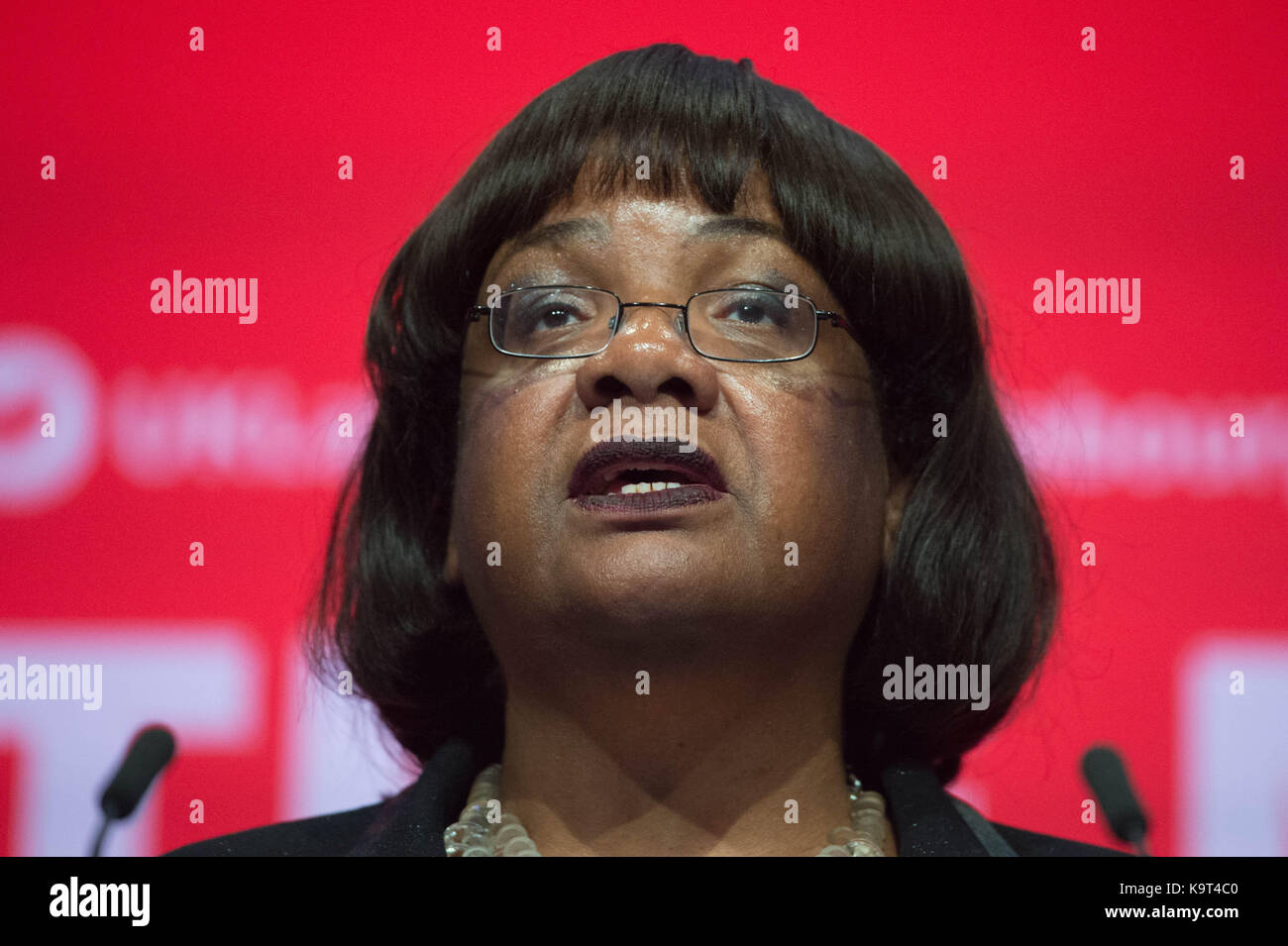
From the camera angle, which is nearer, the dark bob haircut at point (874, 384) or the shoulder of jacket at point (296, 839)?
the dark bob haircut at point (874, 384)

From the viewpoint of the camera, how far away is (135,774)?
179cm

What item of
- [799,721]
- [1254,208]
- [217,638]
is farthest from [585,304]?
[1254,208]

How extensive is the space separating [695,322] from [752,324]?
3.0 inches

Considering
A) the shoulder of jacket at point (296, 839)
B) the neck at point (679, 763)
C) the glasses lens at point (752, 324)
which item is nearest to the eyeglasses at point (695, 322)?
the glasses lens at point (752, 324)

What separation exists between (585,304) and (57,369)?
0.95 meters

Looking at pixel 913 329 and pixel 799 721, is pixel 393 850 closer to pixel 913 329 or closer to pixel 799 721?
pixel 799 721

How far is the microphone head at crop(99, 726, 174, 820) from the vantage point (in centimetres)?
176

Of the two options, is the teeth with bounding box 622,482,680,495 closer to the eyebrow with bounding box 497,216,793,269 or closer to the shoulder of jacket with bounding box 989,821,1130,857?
the eyebrow with bounding box 497,216,793,269

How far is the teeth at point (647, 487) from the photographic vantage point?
176 cm

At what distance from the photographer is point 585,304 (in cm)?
187

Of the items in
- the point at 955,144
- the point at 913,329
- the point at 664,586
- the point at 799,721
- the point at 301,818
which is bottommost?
the point at 301,818

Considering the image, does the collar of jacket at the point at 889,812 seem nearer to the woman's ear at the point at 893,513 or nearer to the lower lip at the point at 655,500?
the woman's ear at the point at 893,513

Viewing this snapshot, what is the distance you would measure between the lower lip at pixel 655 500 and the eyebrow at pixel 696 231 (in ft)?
1.04
